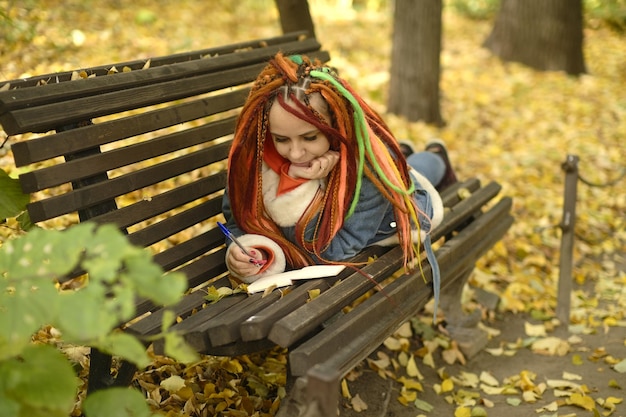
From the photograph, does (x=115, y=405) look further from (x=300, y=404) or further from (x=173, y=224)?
(x=173, y=224)

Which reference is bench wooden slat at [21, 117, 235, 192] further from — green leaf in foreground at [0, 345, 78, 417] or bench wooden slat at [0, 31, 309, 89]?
green leaf in foreground at [0, 345, 78, 417]

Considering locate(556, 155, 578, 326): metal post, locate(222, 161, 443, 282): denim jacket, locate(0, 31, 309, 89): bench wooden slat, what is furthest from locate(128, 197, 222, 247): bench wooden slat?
locate(556, 155, 578, 326): metal post

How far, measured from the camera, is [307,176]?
2721 mm

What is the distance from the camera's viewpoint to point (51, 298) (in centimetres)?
171

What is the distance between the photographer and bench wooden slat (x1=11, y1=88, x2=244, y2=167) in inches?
89.2

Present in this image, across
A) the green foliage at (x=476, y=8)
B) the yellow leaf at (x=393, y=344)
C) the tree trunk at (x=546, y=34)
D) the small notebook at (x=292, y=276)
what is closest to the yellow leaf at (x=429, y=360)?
the yellow leaf at (x=393, y=344)

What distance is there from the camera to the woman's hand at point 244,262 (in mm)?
2688

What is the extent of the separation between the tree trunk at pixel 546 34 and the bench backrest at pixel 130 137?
6.29m

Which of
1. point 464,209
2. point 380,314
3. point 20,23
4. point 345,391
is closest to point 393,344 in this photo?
point 345,391

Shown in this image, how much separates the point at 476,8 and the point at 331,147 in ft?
33.6

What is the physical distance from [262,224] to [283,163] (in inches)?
10.0

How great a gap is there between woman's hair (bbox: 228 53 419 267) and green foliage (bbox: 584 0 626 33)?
1026 centimetres

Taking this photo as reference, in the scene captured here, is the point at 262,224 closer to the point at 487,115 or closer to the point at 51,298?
the point at 51,298

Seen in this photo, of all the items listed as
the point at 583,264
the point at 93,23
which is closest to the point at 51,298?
the point at 583,264
